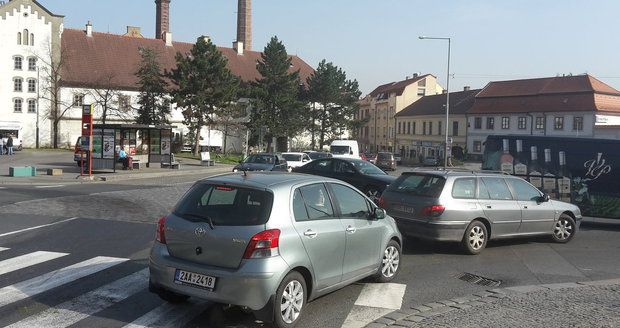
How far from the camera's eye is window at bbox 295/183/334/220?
21.0 ft

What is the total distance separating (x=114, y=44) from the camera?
73750 mm

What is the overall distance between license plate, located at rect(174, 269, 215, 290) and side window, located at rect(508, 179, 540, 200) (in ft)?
24.3

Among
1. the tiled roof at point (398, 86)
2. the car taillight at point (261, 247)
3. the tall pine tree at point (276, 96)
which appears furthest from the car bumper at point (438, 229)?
the tiled roof at point (398, 86)

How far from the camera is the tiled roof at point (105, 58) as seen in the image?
6712cm

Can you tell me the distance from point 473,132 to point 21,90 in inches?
2278

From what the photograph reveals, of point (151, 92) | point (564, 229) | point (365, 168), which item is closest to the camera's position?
point (564, 229)

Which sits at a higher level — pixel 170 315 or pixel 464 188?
pixel 464 188

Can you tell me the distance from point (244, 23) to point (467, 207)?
8066cm

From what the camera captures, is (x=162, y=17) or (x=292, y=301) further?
(x=162, y=17)

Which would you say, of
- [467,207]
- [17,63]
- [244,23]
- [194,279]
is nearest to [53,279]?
[194,279]

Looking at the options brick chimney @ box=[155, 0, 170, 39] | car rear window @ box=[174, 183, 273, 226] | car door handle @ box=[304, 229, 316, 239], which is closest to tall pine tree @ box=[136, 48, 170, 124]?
brick chimney @ box=[155, 0, 170, 39]

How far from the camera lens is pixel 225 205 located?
20.2 feet

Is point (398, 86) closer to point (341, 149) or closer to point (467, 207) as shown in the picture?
point (341, 149)

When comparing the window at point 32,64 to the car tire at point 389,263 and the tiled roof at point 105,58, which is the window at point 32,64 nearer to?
the tiled roof at point 105,58
